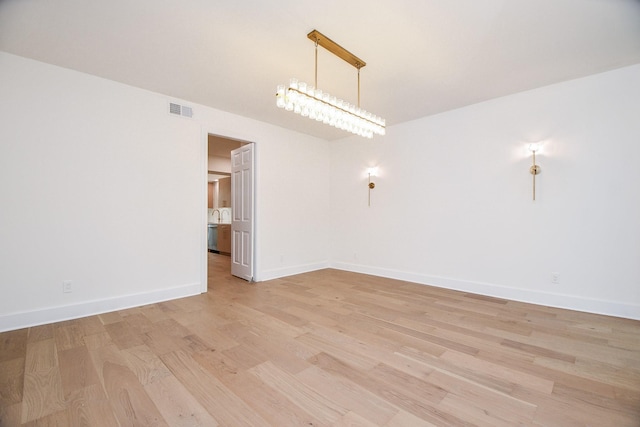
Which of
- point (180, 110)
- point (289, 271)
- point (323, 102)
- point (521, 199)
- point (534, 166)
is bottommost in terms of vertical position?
point (289, 271)

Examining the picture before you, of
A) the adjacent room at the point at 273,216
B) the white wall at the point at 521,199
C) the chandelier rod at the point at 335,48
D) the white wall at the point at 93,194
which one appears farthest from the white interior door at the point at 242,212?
the chandelier rod at the point at 335,48

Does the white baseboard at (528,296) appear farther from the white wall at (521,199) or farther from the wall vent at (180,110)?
the wall vent at (180,110)

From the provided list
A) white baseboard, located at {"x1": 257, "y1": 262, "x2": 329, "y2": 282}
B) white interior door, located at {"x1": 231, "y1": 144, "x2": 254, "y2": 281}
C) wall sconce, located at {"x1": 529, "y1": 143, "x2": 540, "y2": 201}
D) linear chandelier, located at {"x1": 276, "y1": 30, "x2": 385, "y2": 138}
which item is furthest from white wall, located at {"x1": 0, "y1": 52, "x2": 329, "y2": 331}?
wall sconce, located at {"x1": 529, "y1": 143, "x2": 540, "y2": 201}

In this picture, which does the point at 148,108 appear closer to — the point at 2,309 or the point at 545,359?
the point at 2,309

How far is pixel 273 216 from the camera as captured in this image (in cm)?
504

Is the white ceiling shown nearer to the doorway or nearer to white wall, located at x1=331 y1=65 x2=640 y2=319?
white wall, located at x1=331 y1=65 x2=640 y2=319

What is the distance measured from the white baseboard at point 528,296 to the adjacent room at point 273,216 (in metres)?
0.03

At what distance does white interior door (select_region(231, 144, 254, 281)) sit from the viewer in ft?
15.8

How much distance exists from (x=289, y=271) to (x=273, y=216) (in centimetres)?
115

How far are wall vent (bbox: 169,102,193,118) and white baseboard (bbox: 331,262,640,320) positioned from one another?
4.28 m

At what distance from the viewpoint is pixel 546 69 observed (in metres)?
3.06

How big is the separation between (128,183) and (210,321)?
210 centimetres

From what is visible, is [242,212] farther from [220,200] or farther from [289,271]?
[220,200]

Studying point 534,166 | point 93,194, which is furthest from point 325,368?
point 534,166
